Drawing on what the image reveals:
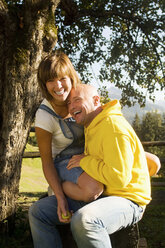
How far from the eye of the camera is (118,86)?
7.85 metres

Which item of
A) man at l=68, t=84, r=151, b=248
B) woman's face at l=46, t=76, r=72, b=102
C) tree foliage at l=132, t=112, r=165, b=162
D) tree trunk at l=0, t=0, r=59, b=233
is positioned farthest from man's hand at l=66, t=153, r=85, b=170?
tree foliage at l=132, t=112, r=165, b=162

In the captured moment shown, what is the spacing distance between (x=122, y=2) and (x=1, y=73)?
4352 mm

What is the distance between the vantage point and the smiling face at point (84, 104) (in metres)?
2.16

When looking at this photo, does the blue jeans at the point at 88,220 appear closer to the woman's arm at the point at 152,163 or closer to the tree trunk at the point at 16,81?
the woman's arm at the point at 152,163

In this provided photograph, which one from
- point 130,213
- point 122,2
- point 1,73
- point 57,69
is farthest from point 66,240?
point 122,2

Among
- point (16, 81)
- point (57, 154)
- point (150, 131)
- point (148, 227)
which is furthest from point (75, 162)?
point (150, 131)

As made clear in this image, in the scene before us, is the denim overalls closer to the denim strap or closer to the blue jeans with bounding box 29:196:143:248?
the denim strap

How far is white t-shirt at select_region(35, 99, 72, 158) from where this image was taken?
2348 millimetres

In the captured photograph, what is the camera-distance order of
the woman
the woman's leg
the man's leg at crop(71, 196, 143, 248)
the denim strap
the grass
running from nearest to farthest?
the man's leg at crop(71, 196, 143, 248)
the woman's leg
the woman
the denim strap
the grass

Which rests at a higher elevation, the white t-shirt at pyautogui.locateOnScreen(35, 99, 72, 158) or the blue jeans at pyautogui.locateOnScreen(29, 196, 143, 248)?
the white t-shirt at pyautogui.locateOnScreen(35, 99, 72, 158)

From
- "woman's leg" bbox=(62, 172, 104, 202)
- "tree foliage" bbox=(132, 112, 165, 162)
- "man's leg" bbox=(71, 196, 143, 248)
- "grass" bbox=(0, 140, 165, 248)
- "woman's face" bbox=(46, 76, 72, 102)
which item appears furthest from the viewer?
"tree foliage" bbox=(132, 112, 165, 162)

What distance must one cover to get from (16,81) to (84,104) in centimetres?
136

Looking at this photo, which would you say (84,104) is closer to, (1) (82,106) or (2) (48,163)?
(1) (82,106)

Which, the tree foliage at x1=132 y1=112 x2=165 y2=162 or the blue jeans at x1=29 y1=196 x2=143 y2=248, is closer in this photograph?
the blue jeans at x1=29 y1=196 x2=143 y2=248
